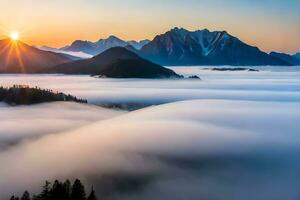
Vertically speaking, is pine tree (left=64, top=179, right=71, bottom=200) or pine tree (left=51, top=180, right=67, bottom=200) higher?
pine tree (left=51, top=180, right=67, bottom=200)

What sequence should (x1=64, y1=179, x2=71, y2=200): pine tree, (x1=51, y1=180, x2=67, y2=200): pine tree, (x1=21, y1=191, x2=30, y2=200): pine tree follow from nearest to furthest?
(x1=51, y1=180, x2=67, y2=200): pine tree, (x1=64, y1=179, x2=71, y2=200): pine tree, (x1=21, y1=191, x2=30, y2=200): pine tree

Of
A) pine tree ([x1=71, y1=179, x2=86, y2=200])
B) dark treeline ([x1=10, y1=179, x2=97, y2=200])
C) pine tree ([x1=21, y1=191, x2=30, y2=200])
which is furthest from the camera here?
pine tree ([x1=21, y1=191, x2=30, y2=200])

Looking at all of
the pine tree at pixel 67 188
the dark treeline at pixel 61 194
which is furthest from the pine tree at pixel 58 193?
the pine tree at pixel 67 188

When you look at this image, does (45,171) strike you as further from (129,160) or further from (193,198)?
(193,198)

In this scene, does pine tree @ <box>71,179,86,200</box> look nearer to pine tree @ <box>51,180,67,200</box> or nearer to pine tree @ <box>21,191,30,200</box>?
pine tree @ <box>51,180,67,200</box>

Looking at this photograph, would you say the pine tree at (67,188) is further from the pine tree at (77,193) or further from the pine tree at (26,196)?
the pine tree at (26,196)

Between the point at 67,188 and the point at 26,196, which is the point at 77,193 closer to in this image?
the point at 67,188

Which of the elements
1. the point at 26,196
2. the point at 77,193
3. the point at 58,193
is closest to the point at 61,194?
the point at 58,193

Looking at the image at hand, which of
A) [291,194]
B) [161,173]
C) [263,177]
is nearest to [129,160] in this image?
[161,173]

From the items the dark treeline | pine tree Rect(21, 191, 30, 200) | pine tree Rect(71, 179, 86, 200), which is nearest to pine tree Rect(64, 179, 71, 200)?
the dark treeline

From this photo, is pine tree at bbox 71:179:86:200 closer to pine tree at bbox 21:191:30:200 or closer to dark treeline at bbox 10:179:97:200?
dark treeline at bbox 10:179:97:200

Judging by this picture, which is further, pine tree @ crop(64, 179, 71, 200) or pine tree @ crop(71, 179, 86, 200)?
pine tree @ crop(64, 179, 71, 200)

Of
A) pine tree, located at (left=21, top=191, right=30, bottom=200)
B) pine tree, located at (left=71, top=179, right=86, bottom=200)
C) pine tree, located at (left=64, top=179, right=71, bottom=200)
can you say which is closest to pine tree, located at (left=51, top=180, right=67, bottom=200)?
pine tree, located at (left=64, top=179, right=71, bottom=200)
